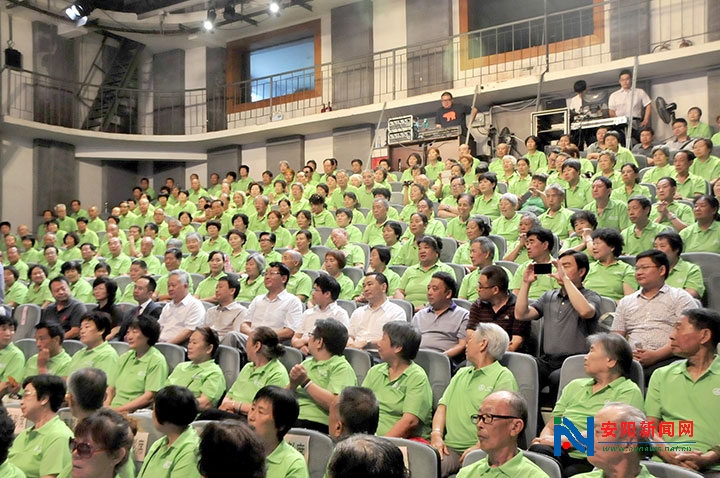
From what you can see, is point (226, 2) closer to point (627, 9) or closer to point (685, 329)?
point (627, 9)

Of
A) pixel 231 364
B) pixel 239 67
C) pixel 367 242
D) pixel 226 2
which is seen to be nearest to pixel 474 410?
pixel 231 364

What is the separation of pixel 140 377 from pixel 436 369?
1.74m

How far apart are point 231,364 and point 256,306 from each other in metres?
0.80

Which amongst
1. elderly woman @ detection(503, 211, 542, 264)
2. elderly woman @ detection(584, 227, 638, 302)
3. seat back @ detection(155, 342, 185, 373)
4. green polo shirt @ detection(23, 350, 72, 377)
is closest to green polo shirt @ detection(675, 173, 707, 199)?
elderly woman @ detection(503, 211, 542, 264)

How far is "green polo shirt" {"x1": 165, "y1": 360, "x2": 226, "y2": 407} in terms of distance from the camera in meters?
3.61

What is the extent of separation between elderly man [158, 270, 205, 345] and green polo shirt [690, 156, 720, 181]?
434 centimetres

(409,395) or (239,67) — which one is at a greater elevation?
(239,67)

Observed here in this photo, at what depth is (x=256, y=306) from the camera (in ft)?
15.2

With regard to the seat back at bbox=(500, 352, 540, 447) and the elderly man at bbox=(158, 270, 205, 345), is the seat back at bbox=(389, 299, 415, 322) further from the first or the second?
the elderly man at bbox=(158, 270, 205, 345)

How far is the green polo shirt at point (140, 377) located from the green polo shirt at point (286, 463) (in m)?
1.60

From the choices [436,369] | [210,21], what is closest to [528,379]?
[436,369]

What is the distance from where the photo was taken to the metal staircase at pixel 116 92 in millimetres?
12336

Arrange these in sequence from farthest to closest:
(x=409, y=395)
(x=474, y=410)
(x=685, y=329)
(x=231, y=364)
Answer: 1. (x=231, y=364)
2. (x=409, y=395)
3. (x=474, y=410)
4. (x=685, y=329)

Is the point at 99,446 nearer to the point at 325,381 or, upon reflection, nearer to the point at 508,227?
the point at 325,381
